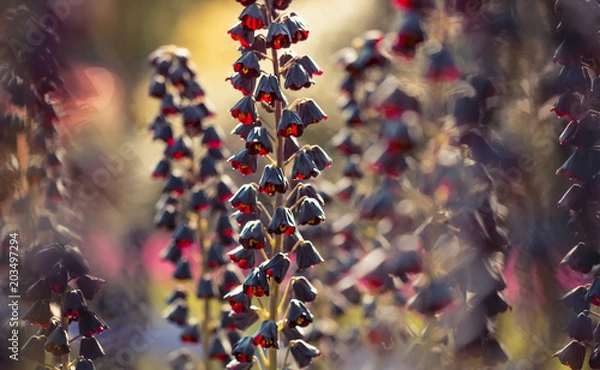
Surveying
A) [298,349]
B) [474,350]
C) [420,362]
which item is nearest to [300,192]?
[298,349]

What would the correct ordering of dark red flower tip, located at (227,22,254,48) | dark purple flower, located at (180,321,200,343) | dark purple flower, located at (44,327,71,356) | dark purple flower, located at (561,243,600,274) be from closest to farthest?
dark purple flower, located at (44,327,71,356), dark purple flower, located at (561,243,600,274), dark red flower tip, located at (227,22,254,48), dark purple flower, located at (180,321,200,343)

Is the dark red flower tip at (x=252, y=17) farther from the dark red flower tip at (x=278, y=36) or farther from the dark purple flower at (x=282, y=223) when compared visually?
the dark purple flower at (x=282, y=223)

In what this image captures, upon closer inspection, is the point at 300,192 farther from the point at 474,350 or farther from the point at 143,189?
the point at 143,189

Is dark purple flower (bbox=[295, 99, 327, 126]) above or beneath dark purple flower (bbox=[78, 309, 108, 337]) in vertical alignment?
above

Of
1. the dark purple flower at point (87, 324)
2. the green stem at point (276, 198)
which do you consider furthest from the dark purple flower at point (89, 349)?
the green stem at point (276, 198)

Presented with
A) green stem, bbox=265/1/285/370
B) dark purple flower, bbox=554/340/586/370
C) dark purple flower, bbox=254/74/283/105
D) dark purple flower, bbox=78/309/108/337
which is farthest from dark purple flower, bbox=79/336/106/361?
dark purple flower, bbox=554/340/586/370

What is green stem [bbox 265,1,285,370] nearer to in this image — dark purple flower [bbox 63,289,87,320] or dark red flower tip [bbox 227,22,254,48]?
dark red flower tip [bbox 227,22,254,48]

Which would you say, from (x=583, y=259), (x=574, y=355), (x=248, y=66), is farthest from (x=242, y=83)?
(x=574, y=355)
